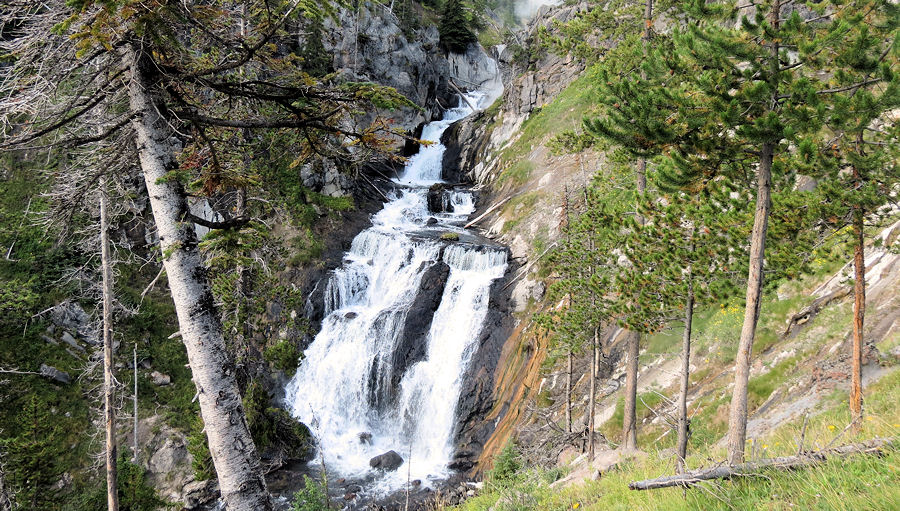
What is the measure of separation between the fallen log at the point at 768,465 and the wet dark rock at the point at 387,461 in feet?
50.0

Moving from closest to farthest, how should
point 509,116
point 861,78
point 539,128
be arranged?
point 861,78 < point 539,128 < point 509,116

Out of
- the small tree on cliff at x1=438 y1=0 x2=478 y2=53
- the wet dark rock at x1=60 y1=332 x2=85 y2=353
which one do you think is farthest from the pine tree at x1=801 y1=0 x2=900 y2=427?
the small tree on cliff at x1=438 y1=0 x2=478 y2=53

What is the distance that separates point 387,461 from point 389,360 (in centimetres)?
457

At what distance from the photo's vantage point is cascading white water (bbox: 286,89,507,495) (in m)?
18.3

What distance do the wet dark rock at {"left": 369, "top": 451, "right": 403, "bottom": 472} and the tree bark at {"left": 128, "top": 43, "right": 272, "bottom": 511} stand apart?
14150 millimetres

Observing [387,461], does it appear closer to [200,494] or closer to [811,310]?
[200,494]

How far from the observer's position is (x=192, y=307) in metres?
4.16

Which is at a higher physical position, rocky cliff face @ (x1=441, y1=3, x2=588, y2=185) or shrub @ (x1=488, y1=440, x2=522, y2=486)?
rocky cliff face @ (x1=441, y1=3, x2=588, y2=185)

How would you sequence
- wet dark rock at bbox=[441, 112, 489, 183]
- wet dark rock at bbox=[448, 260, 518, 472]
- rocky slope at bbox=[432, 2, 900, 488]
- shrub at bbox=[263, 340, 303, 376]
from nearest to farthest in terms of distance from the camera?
rocky slope at bbox=[432, 2, 900, 488] → shrub at bbox=[263, 340, 303, 376] → wet dark rock at bbox=[448, 260, 518, 472] → wet dark rock at bbox=[441, 112, 489, 183]

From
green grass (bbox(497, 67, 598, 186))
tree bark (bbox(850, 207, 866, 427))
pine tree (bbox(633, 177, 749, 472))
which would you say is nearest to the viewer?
pine tree (bbox(633, 177, 749, 472))

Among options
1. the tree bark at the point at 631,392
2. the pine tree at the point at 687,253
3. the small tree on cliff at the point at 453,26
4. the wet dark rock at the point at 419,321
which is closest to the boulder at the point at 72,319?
the wet dark rock at the point at 419,321

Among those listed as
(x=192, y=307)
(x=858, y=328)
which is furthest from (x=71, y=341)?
(x=858, y=328)

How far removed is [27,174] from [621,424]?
31.8m

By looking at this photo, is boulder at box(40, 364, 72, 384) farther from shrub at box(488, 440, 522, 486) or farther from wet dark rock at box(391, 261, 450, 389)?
shrub at box(488, 440, 522, 486)
